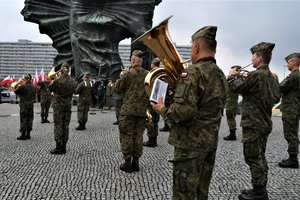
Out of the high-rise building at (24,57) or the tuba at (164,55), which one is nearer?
the tuba at (164,55)

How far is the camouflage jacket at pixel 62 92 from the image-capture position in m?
7.68

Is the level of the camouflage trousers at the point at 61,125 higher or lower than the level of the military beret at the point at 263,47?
lower

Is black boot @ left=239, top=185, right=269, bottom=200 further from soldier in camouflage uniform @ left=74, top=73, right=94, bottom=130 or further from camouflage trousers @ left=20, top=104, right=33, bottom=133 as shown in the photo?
soldier in camouflage uniform @ left=74, top=73, right=94, bottom=130

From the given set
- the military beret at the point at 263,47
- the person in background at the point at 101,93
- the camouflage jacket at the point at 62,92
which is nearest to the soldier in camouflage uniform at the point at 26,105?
the camouflage jacket at the point at 62,92

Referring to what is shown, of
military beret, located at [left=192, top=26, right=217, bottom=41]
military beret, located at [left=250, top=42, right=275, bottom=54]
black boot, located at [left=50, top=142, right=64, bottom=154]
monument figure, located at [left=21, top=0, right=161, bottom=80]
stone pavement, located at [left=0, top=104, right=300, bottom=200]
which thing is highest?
monument figure, located at [left=21, top=0, right=161, bottom=80]

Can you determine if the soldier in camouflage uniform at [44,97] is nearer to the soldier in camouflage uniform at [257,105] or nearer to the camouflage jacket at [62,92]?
the camouflage jacket at [62,92]

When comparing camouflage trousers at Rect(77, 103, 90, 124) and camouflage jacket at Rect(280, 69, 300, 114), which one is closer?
camouflage jacket at Rect(280, 69, 300, 114)

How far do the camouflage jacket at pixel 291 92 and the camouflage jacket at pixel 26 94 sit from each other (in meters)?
6.33

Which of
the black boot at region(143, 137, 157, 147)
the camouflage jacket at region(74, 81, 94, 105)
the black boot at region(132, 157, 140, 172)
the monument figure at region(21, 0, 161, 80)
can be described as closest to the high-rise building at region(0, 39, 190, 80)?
the monument figure at region(21, 0, 161, 80)

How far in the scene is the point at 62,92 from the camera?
7754 millimetres

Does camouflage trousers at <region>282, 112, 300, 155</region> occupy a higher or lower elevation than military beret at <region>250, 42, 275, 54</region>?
lower

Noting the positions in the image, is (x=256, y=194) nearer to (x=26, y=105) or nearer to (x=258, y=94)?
(x=258, y=94)

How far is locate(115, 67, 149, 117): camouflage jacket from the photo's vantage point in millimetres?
6137

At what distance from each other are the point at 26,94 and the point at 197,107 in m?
7.50
